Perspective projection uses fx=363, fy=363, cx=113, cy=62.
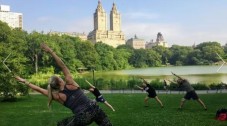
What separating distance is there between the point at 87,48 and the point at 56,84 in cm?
10218

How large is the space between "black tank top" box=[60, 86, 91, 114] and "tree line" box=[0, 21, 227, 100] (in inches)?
851

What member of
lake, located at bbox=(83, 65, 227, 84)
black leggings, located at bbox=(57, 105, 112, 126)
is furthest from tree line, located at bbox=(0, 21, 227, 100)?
black leggings, located at bbox=(57, 105, 112, 126)

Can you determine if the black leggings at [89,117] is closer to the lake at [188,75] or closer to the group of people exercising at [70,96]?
the group of people exercising at [70,96]

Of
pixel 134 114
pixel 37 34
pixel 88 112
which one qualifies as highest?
pixel 37 34

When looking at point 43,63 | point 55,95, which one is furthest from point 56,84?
point 43,63

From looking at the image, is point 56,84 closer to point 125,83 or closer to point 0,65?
point 0,65

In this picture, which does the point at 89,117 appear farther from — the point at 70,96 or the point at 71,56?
the point at 71,56

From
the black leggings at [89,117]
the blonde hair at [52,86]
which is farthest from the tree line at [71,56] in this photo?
the blonde hair at [52,86]

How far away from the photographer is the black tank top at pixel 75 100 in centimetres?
688

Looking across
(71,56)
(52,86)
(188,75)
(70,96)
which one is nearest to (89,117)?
(70,96)

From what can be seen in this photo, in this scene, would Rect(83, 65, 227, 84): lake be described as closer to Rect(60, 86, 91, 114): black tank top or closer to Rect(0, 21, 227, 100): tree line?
Rect(0, 21, 227, 100): tree line

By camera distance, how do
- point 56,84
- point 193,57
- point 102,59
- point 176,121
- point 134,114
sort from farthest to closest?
point 193,57 → point 102,59 → point 134,114 → point 176,121 → point 56,84

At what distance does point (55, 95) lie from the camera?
6.81 m

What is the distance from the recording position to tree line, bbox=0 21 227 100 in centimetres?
3112
